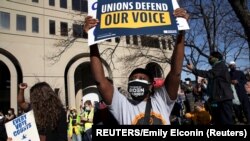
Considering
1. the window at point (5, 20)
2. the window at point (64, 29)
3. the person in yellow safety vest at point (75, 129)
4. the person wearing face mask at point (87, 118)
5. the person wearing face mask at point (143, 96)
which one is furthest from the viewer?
the window at point (5, 20)

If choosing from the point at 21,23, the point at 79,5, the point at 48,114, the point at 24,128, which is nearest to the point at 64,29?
the point at 21,23

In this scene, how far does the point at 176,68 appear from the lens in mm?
3650

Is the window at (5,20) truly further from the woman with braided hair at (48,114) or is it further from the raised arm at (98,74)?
the raised arm at (98,74)

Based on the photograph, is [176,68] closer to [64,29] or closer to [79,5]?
[64,29]

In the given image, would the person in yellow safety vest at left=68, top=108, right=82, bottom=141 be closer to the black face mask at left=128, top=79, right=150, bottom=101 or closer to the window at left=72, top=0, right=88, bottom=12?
the black face mask at left=128, top=79, right=150, bottom=101

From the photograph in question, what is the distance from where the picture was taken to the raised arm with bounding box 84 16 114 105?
3.55 meters

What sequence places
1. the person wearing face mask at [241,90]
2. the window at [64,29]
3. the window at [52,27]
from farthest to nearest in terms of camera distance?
the window at [52,27] < the window at [64,29] < the person wearing face mask at [241,90]

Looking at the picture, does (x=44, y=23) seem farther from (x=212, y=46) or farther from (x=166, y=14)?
(x=166, y=14)

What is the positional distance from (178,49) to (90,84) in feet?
152

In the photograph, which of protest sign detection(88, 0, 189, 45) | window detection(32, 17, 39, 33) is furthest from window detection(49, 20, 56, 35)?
protest sign detection(88, 0, 189, 45)

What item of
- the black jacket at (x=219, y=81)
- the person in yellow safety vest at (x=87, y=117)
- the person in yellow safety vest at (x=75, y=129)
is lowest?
the person in yellow safety vest at (x=75, y=129)

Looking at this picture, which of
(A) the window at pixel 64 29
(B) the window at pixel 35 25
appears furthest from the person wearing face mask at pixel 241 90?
(B) the window at pixel 35 25

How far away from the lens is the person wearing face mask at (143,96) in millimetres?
3395

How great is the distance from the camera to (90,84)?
163 feet
